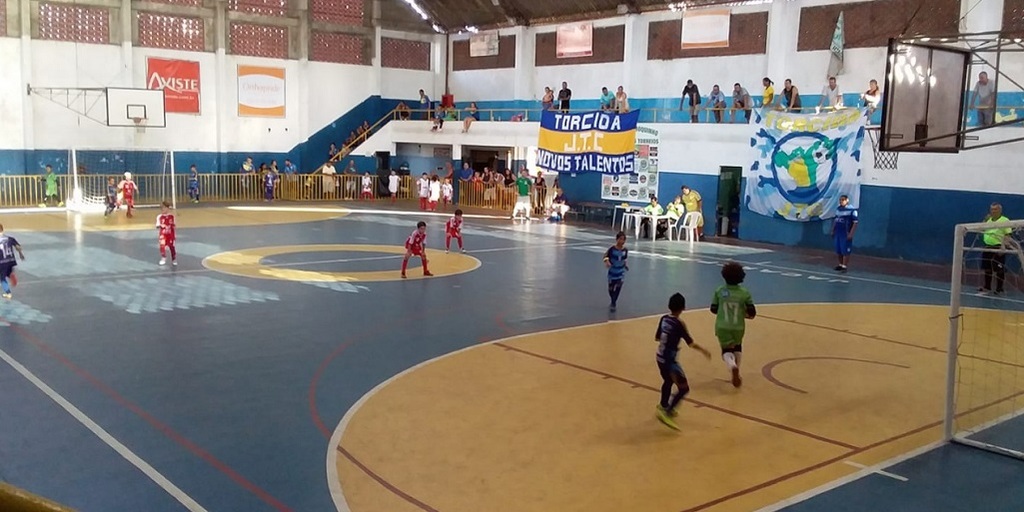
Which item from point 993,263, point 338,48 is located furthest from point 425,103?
point 993,263

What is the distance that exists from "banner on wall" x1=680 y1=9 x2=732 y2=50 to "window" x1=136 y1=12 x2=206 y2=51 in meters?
23.5

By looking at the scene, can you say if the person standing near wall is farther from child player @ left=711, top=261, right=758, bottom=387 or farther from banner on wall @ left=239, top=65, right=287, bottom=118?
banner on wall @ left=239, top=65, right=287, bottom=118

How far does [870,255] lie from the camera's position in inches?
1112

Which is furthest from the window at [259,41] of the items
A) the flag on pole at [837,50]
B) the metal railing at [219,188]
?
the flag on pole at [837,50]

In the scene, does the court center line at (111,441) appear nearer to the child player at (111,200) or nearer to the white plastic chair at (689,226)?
the child player at (111,200)

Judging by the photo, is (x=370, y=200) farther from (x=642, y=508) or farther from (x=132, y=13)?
(x=642, y=508)

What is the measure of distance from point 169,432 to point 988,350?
508 inches

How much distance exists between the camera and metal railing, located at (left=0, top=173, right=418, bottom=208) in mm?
38156

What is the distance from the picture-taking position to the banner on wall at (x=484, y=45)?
46.8 metres

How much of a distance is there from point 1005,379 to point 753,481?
21.4ft

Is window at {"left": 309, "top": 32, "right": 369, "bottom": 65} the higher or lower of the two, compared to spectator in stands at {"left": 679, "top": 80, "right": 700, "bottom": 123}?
higher

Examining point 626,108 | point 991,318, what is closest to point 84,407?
point 991,318

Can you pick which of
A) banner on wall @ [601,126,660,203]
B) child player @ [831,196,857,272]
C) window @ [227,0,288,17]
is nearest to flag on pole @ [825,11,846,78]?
banner on wall @ [601,126,660,203]

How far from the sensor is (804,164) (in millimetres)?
29469
